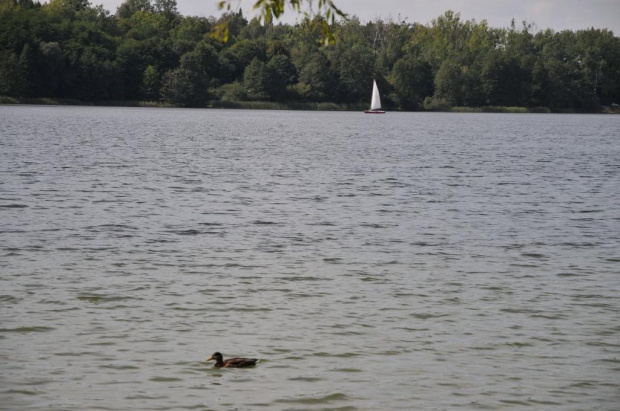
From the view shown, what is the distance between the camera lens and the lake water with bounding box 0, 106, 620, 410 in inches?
553

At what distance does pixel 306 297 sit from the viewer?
1975 centimetres

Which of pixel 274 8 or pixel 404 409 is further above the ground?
pixel 274 8

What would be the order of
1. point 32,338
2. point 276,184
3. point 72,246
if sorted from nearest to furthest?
point 32,338 → point 72,246 → point 276,184

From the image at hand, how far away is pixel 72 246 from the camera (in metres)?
25.2

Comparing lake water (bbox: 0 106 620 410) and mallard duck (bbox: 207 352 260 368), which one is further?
mallard duck (bbox: 207 352 260 368)

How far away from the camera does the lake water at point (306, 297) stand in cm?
1404

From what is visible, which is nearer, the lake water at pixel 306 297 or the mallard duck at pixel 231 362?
the lake water at pixel 306 297

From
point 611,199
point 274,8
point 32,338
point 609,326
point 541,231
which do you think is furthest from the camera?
point 611,199

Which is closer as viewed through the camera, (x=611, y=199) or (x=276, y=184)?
(x=611, y=199)

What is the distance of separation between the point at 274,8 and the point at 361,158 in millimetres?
59456

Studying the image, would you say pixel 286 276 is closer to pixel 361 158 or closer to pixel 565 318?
pixel 565 318

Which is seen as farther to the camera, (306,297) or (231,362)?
(306,297)

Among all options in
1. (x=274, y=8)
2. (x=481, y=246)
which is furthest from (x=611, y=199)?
(x=274, y=8)

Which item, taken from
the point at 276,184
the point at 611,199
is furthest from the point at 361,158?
the point at 611,199
